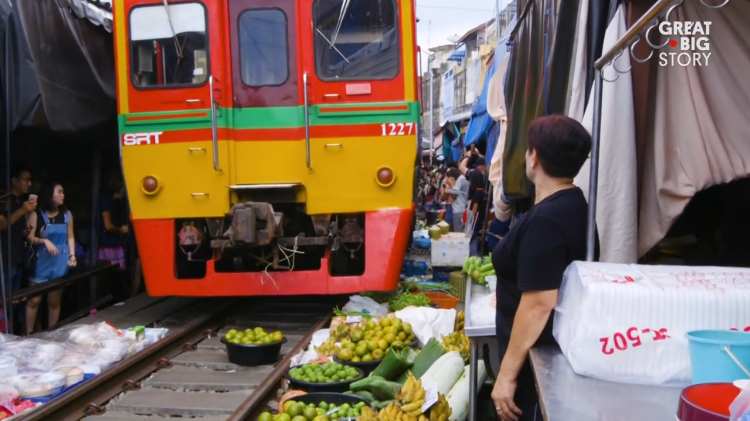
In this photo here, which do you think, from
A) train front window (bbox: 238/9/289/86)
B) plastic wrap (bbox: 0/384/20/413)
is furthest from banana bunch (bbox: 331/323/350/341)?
train front window (bbox: 238/9/289/86)

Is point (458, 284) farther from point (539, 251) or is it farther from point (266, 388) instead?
point (539, 251)

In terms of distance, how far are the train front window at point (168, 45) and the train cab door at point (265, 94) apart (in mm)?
317

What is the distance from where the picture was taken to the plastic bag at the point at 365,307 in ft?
21.8

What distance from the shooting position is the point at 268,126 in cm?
656

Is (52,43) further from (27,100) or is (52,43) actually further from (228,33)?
(228,33)

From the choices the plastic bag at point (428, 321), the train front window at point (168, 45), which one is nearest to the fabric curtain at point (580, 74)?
the plastic bag at point (428, 321)

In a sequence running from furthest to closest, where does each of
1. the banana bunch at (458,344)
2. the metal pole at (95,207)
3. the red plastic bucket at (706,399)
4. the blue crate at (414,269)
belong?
the blue crate at (414,269)
the metal pole at (95,207)
the banana bunch at (458,344)
the red plastic bucket at (706,399)

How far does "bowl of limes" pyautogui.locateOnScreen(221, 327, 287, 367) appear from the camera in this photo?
532cm

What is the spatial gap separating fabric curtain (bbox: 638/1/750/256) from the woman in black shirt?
0.62 meters

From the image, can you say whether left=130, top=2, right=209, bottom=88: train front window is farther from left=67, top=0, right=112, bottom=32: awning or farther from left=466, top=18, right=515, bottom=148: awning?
left=466, top=18, right=515, bottom=148: awning

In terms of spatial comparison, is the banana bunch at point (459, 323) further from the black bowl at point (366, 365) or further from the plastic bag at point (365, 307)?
the plastic bag at point (365, 307)

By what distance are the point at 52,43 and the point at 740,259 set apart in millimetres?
6167

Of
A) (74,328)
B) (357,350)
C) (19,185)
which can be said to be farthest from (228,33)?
(357,350)

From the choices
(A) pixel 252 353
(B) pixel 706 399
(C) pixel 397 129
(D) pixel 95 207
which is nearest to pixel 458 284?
(C) pixel 397 129
